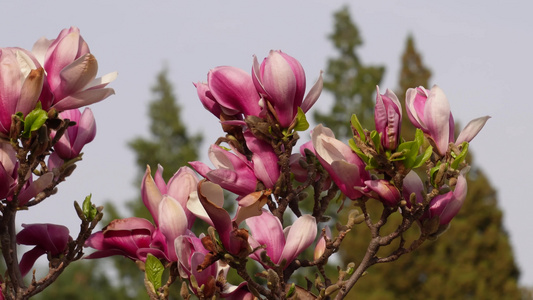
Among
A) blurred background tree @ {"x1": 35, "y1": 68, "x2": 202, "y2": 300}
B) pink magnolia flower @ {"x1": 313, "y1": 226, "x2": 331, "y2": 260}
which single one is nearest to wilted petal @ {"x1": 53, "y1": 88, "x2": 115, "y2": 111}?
pink magnolia flower @ {"x1": 313, "y1": 226, "x2": 331, "y2": 260}

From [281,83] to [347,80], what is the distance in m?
22.9

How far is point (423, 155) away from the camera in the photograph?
199 cm

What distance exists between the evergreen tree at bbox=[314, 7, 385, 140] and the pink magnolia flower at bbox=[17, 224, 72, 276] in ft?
69.9

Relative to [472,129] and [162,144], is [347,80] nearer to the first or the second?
[162,144]

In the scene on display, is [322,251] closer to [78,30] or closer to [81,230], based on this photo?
[81,230]

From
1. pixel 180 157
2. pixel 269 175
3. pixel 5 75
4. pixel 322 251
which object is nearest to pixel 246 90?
pixel 269 175

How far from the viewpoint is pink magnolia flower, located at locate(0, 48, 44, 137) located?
6.48 feet

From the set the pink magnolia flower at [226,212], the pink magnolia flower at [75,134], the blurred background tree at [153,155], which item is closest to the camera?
the pink magnolia flower at [226,212]

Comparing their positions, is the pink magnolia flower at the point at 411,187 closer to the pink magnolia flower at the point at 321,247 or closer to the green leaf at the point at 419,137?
the green leaf at the point at 419,137

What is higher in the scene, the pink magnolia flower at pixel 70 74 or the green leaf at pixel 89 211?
the pink magnolia flower at pixel 70 74

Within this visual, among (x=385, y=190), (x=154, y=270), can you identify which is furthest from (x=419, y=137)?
(x=154, y=270)

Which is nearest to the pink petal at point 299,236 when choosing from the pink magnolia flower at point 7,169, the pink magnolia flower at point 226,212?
the pink magnolia flower at point 226,212

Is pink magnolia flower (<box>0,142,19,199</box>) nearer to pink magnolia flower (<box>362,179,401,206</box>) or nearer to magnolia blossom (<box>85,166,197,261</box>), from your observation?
magnolia blossom (<box>85,166,197,261</box>)

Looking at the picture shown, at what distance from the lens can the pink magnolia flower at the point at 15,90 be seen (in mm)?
1974
